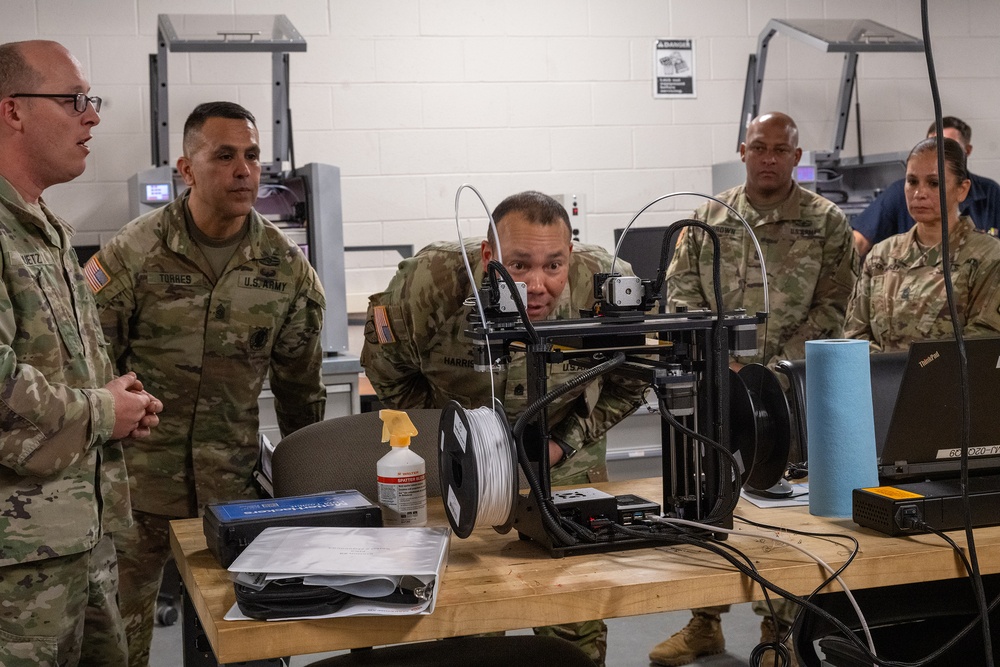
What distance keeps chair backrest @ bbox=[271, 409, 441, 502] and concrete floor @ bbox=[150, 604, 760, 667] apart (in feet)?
3.93

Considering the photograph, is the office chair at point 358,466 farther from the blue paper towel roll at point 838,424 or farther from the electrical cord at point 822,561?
the blue paper towel roll at point 838,424

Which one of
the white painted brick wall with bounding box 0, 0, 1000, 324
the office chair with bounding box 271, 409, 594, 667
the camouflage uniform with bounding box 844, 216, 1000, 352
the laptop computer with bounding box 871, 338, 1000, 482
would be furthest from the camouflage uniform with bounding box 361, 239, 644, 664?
the white painted brick wall with bounding box 0, 0, 1000, 324

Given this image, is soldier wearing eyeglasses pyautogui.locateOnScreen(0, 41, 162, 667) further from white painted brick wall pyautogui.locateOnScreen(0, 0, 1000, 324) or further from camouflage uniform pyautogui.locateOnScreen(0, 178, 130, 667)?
white painted brick wall pyautogui.locateOnScreen(0, 0, 1000, 324)

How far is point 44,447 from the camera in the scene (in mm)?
1767

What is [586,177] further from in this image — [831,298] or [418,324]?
[418,324]

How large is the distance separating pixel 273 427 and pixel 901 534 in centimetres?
266

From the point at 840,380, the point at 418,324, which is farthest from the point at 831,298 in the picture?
the point at 840,380

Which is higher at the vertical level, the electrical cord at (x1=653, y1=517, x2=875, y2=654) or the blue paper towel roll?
the blue paper towel roll

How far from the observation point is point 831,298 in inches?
141

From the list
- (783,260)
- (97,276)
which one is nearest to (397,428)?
(97,276)

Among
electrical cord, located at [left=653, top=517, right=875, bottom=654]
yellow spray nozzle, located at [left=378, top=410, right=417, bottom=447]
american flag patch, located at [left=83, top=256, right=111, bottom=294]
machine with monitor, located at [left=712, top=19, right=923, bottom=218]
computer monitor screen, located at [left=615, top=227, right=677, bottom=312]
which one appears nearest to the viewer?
electrical cord, located at [left=653, top=517, right=875, bottom=654]

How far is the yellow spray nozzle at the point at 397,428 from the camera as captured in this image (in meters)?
1.65

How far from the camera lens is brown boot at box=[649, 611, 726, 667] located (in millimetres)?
3059

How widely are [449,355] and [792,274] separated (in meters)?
1.63
